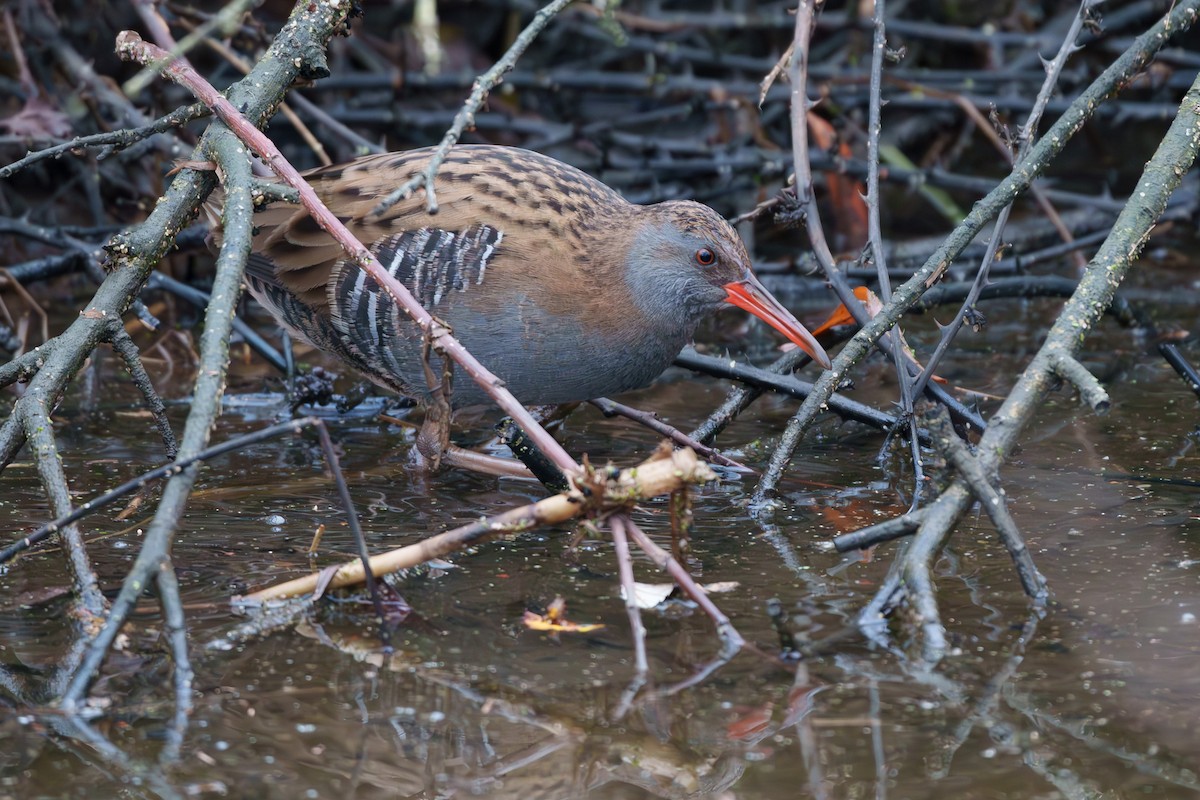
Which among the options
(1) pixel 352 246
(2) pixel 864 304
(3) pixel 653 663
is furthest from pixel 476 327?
(3) pixel 653 663

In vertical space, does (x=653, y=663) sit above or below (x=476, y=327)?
below

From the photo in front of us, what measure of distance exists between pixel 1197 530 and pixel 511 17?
4.61 meters

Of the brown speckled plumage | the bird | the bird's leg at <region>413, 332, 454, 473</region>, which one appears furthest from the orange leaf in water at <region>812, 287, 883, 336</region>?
the bird's leg at <region>413, 332, 454, 473</region>

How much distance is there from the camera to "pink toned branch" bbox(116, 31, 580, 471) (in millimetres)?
2586

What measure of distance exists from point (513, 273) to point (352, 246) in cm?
99

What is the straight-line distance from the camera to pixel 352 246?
2834 millimetres

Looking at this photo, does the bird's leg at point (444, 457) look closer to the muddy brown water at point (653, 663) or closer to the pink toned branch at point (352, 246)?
the muddy brown water at point (653, 663)

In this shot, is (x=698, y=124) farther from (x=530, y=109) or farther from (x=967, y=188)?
(x=967, y=188)

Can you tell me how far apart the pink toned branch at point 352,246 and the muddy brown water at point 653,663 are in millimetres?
443

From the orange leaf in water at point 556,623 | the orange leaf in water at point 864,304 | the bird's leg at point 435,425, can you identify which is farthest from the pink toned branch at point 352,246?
the orange leaf in water at point 864,304

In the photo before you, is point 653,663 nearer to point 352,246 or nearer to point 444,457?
point 352,246

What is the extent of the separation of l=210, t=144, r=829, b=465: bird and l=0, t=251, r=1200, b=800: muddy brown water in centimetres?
39

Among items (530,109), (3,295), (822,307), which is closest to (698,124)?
(530,109)

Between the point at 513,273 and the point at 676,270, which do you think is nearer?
the point at 513,273
